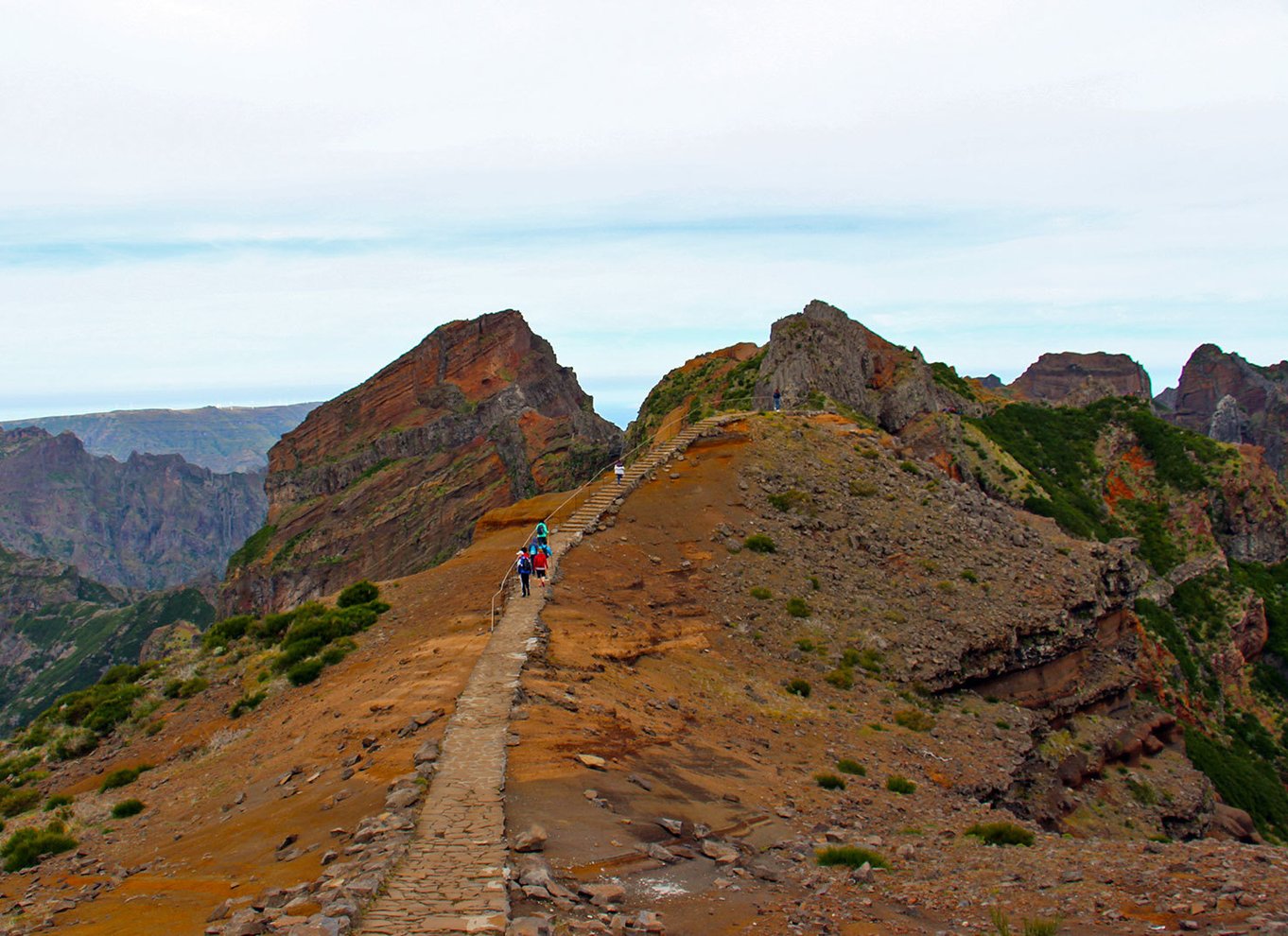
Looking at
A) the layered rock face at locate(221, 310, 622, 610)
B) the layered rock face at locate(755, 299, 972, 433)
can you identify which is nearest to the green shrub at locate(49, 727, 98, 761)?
the layered rock face at locate(755, 299, 972, 433)

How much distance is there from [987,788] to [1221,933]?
48.4 feet

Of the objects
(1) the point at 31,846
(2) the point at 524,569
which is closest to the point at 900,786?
(2) the point at 524,569

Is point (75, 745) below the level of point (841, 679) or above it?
below

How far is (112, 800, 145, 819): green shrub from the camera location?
22.0 meters

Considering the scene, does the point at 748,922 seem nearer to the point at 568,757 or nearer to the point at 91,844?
the point at 568,757

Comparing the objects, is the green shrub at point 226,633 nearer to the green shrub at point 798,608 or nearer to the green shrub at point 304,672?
the green shrub at point 304,672

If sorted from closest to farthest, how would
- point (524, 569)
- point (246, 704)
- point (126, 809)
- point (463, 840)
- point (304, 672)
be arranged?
1. point (463, 840)
2. point (126, 809)
3. point (246, 704)
4. point (304, 672)
5. point (524, 569)

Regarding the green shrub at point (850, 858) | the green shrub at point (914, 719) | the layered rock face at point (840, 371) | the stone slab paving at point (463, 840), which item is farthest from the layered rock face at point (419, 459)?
the green shrub at point (850, 858)

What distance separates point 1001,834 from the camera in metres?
18.8

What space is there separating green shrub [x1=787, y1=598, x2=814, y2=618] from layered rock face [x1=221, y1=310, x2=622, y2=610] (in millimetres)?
74390

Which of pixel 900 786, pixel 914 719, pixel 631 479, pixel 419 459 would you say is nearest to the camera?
pixel 900 786

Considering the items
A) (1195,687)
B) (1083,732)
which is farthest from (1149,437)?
(1083,732)

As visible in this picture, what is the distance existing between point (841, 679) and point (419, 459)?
12619cm

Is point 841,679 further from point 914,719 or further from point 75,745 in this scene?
point 75,745
